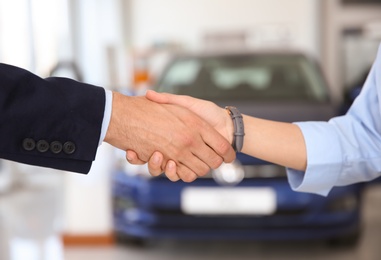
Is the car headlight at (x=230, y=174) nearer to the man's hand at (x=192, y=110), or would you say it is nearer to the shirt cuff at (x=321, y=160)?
the man's hand at (x=192, y=110)

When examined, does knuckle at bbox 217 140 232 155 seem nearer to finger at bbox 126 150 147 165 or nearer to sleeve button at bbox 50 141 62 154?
finger at bbox 126 150 147 165

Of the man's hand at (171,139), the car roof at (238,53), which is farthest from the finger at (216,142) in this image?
the car roof at (238,53)

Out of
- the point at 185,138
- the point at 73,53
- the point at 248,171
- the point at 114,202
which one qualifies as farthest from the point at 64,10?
the point at 185,138

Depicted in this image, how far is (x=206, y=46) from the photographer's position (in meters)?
9.23

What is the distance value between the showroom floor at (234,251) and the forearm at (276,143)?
6.12ft

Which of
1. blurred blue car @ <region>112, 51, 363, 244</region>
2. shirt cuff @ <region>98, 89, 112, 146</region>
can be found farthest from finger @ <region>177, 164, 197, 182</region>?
blurred blue car @ <region>112, 51, 363, 244</region>

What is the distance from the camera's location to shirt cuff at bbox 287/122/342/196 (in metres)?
1.70

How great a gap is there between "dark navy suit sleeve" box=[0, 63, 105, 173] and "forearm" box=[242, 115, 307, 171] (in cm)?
41

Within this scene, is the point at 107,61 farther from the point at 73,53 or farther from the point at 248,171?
the point at 248,171

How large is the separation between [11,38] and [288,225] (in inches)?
169

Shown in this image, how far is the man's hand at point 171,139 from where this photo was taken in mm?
1718

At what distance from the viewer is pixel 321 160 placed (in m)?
1.70

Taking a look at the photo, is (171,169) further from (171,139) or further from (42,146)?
(42,146)

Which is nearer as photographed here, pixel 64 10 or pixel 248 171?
pixel 248 171
